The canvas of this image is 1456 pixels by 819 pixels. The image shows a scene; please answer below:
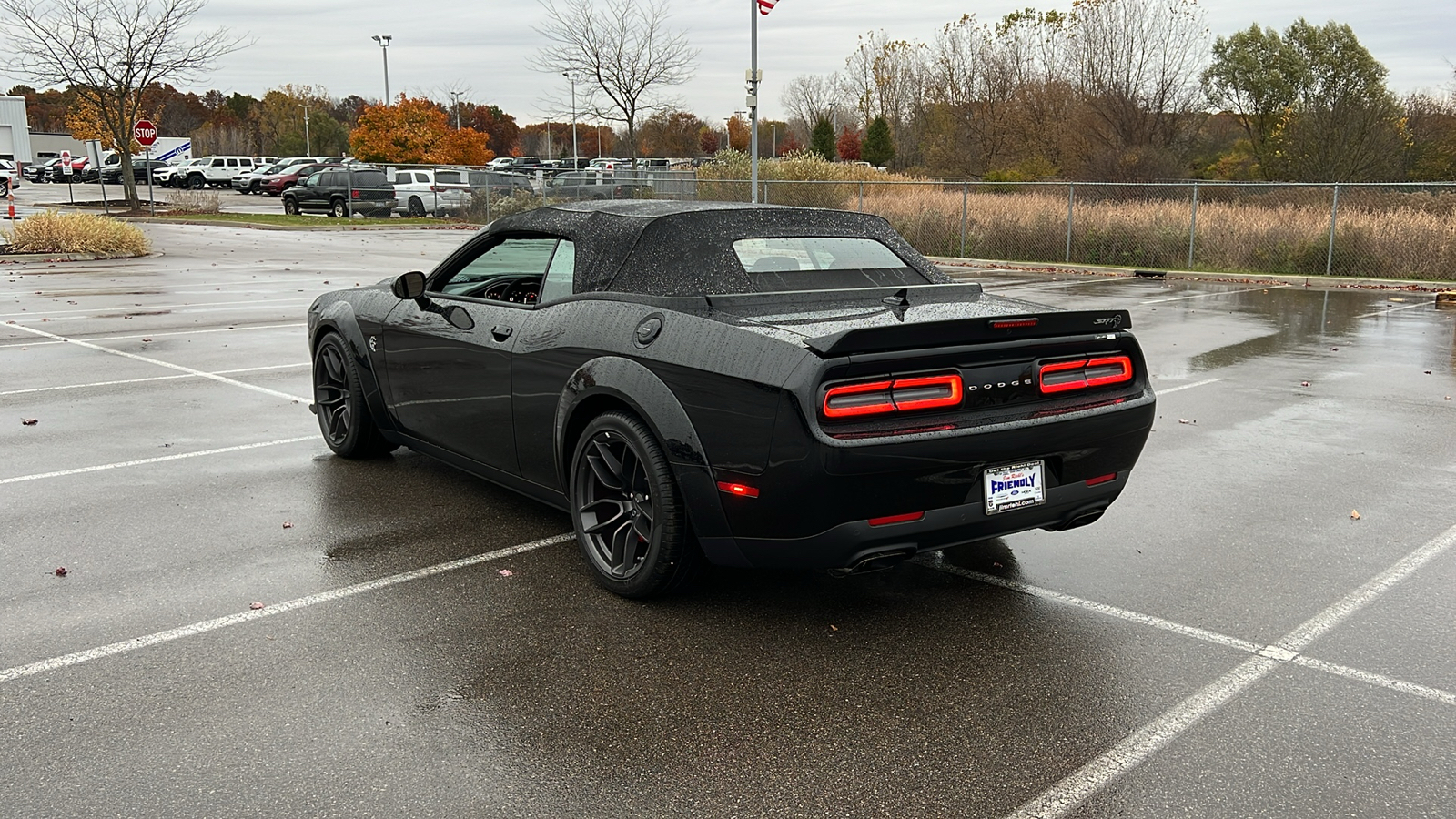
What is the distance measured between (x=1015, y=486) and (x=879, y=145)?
2555 inches

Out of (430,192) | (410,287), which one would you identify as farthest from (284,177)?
(410,287)

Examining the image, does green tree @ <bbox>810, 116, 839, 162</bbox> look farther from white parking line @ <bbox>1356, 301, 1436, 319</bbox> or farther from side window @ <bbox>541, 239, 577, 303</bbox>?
side window @ <bbox>541, 239, 577, 303</bbox>

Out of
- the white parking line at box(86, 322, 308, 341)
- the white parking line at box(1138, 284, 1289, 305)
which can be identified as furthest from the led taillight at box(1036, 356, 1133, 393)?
the white parking line at box(1138, 284, 1289, 305)

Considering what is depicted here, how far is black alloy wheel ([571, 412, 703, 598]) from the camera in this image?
4.32m

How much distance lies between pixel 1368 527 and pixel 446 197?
1539 inches

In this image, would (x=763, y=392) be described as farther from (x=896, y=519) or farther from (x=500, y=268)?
(x=500, y=268)

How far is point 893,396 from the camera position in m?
4.00

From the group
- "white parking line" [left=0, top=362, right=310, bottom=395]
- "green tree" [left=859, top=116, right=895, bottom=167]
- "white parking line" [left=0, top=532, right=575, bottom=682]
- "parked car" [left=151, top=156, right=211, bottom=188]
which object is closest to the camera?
"white parking line" [left=0, top=532, right=575, bottom=682]

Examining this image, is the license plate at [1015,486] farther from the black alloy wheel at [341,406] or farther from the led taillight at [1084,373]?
the black alloy wheel at [341,406]

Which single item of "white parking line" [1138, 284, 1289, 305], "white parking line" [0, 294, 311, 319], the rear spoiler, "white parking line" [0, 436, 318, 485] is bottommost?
"white parking line" [0, 436, 318, 485]

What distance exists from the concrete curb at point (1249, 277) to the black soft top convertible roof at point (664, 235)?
59.4 ft

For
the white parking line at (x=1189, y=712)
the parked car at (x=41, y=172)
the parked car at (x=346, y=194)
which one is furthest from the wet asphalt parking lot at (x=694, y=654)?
the parked car at (x=41, y=172)

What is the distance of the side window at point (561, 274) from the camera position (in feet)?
16.7

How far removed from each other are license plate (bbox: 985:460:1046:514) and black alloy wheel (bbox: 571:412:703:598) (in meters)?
1.11
